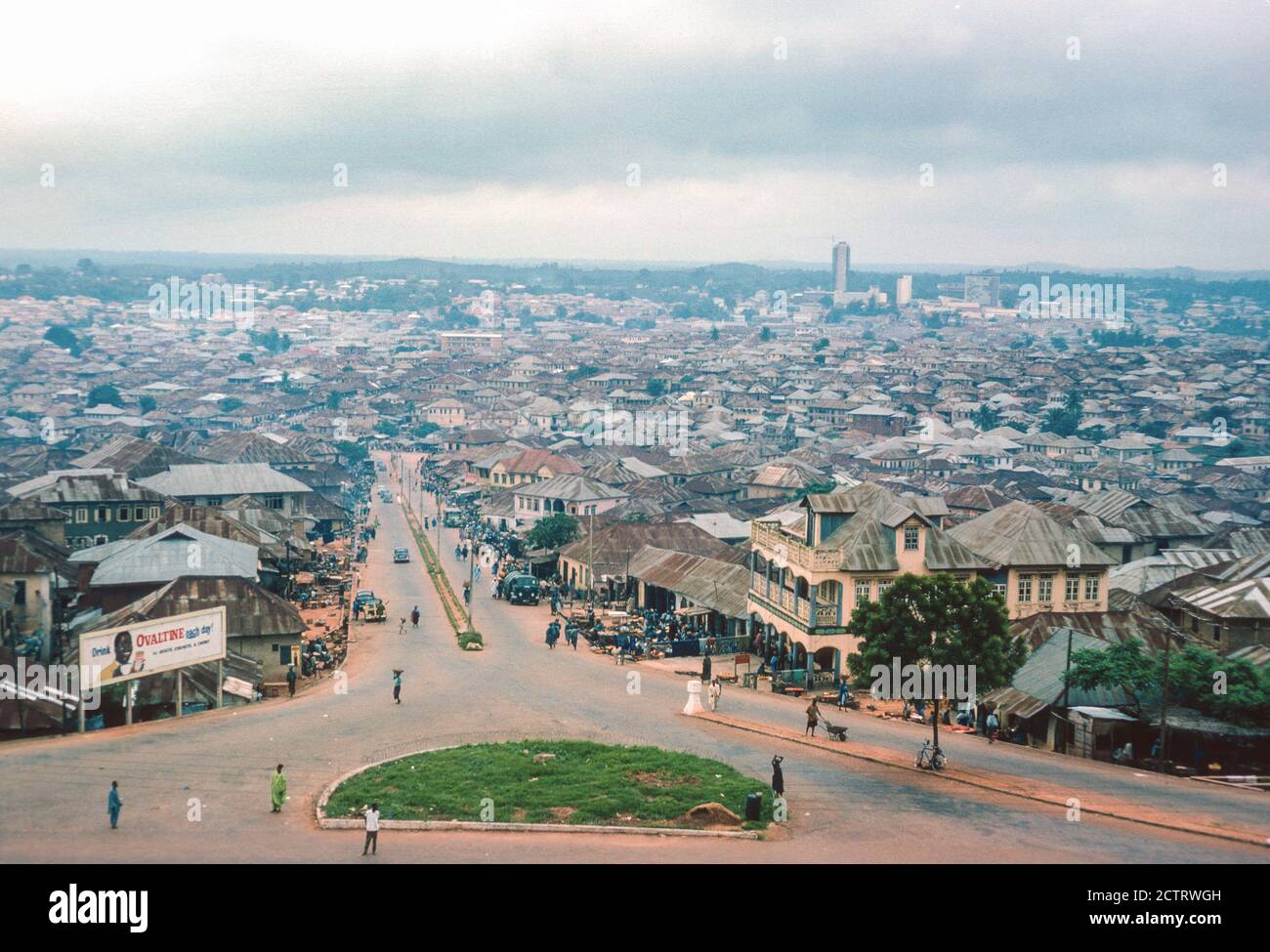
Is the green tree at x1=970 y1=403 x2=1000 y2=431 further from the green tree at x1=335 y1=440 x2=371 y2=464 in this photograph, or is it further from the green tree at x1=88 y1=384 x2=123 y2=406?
the green tree at x1=88 y1=384 x2=123 y2=406

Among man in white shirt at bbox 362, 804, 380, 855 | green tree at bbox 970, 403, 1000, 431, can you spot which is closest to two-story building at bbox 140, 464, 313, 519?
man in white shirt at bbox 362, 804, 380, 855

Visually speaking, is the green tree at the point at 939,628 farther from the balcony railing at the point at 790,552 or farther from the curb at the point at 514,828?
the balcony railing at the point at 790,552

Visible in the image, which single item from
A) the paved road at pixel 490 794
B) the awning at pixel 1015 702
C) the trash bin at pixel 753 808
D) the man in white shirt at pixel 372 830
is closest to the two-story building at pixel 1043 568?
the awning at pixel 1015 702

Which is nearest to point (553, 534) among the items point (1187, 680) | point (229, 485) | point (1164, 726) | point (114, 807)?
point (229, 485)

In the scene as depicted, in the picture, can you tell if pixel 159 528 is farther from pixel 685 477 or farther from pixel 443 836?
pixel 685 477

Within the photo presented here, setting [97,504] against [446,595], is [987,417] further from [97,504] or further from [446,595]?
[97,504]
